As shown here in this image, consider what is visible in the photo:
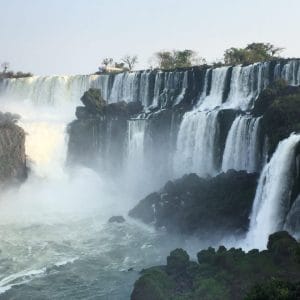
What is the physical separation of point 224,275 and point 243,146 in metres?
10.6

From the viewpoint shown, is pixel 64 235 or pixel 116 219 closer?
pixel 64 235

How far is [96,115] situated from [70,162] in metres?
3.63

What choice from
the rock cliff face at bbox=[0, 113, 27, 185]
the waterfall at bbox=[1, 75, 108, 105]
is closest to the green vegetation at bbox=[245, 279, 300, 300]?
the rock cliff face at bbox=[0, 113, 27, 185]

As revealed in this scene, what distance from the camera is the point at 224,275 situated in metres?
16.6

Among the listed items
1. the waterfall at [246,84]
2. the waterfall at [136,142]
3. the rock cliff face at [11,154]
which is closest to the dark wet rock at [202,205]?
the waterfall at [136,142]

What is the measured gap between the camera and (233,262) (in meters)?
17.0

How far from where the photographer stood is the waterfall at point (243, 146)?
82.9ft

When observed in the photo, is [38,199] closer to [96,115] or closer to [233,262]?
[96,115]

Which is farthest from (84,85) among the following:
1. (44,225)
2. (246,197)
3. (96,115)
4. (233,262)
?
(233,262)

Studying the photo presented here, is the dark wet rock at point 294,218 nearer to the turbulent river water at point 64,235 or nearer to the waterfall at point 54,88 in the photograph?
the turbulent river water at point 64,235

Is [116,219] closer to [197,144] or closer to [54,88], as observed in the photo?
[197,144]

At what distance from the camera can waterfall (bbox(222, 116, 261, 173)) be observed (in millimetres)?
25281

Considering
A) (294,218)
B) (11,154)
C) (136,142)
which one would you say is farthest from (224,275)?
(11,154)

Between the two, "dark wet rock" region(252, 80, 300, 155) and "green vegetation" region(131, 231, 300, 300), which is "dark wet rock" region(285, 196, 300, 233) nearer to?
"green vegetation" region(131, 231, 300, 300)
